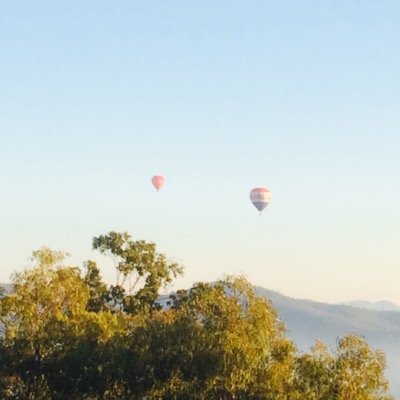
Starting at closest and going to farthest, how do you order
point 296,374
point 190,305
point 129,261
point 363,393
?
point 363,393 < point 296,374 < point 190,305 < point 129,261

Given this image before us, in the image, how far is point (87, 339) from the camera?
125ft

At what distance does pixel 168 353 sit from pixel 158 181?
78270mm

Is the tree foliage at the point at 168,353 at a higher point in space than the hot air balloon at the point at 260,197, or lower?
lower

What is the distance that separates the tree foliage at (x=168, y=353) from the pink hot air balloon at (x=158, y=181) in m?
70.3

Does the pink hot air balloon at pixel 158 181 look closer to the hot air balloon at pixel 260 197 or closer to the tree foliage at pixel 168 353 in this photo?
the hot air balloon at pixel 260 197

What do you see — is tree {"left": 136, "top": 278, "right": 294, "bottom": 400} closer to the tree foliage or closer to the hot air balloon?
the tree foliage

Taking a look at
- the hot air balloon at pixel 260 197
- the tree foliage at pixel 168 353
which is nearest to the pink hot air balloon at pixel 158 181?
the hot air balloon at pixel 260 197

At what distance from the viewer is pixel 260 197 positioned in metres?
125

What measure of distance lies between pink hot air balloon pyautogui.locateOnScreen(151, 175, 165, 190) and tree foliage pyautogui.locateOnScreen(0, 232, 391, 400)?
2769 inches

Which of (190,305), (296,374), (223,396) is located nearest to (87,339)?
(190,305)

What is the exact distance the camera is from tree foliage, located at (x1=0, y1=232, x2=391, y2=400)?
33.0m

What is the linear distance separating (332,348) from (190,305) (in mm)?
7486

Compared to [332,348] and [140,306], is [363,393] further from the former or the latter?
[140,306]

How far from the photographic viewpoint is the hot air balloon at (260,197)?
124312mm
